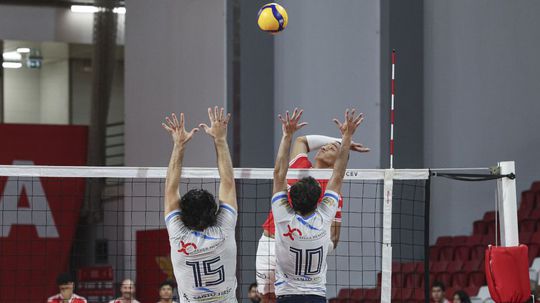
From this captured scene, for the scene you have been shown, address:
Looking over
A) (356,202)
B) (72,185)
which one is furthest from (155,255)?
(356,202)

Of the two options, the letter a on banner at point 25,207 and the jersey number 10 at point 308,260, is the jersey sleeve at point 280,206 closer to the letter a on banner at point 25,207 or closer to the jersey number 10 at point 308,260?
→ the jersey number 10 at point 308,260

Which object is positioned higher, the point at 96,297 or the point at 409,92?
the point at 409,92

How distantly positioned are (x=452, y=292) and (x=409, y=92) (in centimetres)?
368

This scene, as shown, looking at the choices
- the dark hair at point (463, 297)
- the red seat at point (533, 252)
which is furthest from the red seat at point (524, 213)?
the dark hair at point (463, 297)

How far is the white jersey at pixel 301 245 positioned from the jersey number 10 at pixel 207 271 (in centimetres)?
64

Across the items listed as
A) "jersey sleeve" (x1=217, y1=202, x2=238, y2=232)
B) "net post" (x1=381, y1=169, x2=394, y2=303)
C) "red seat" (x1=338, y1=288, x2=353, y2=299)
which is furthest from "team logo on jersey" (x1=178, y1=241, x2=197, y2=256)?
"red seat" (x1=338, y1=288, x2=353, y2=299)

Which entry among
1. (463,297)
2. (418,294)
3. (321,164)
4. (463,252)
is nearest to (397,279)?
(418,294)

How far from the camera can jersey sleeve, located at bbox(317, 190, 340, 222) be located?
6.99 meters

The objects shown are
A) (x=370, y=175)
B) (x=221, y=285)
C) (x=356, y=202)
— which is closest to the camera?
(x=221, y=285)

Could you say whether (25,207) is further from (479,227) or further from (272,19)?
(272,19)

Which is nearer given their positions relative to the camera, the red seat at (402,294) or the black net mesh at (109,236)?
the red seat at (402,294)

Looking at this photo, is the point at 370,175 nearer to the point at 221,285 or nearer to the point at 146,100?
the point at 221,285

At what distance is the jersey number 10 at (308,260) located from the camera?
695cm

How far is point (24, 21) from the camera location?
942 inches
